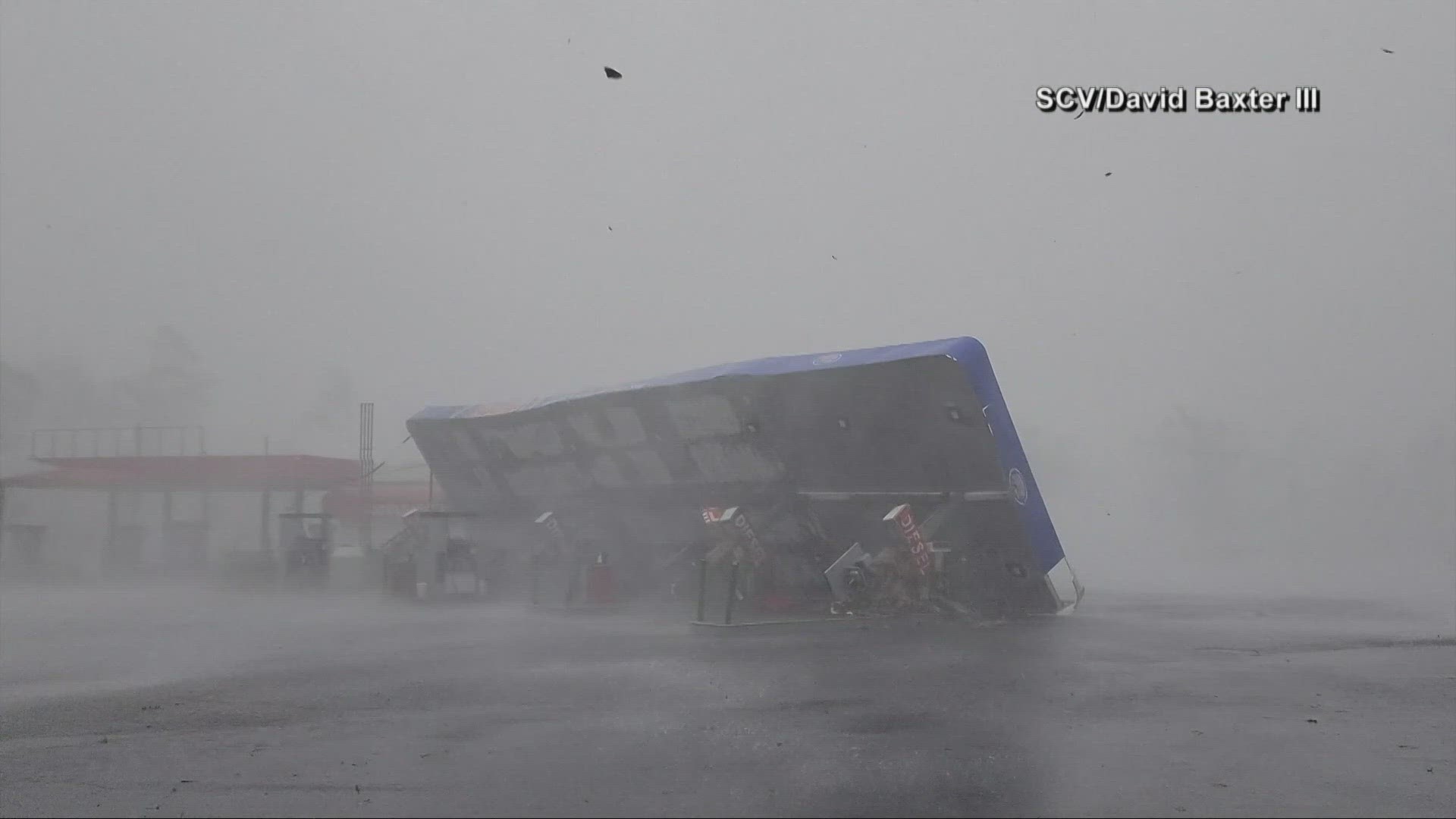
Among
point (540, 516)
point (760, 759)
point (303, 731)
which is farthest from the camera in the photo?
point (540, 516)

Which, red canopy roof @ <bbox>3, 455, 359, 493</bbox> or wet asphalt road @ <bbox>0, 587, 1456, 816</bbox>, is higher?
red canopy roof @ <bbox>3, 455, 359, 493</bbox>

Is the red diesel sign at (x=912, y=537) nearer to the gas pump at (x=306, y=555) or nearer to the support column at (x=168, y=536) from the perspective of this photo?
the gas pump at (x=306, y=555)

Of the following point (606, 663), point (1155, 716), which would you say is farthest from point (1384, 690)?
point (606, 663)

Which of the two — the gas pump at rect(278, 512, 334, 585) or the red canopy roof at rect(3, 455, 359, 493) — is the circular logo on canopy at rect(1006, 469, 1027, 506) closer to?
the gas pump at rect(278, 512, 334, 585)

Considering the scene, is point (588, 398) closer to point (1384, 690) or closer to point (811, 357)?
point (811, 357)

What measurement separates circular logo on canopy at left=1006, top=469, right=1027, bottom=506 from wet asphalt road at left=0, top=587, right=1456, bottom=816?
1.65 metres

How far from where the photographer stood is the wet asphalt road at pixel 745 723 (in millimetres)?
6371

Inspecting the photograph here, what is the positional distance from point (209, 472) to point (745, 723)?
91.7 ft

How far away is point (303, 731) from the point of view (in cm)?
856

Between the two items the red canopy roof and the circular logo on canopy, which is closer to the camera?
the circular logo on canopy

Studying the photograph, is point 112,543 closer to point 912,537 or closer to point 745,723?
point 912,537

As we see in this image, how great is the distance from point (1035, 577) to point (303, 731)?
10903 mm

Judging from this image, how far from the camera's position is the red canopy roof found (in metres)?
31.9

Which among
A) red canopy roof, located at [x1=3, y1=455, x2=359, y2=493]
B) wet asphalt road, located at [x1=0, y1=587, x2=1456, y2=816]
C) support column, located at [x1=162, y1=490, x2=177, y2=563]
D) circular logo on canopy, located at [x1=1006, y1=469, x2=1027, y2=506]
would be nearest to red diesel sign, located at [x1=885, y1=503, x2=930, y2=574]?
circular logo on canopy, located at [x1=1006, y1=469, x2=1027, y2=506]
